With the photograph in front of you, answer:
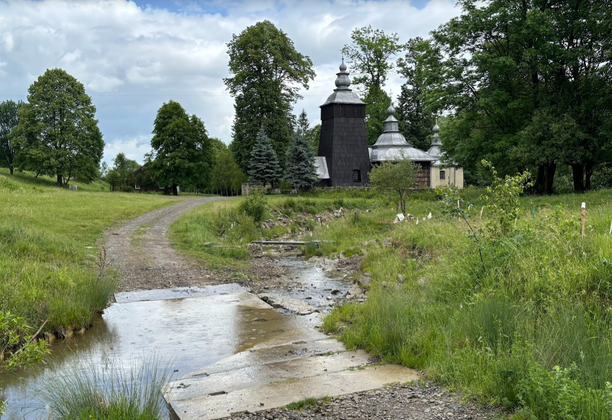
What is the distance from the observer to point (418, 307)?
8672 mm

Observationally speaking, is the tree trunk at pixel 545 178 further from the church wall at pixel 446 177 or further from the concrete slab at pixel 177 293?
the concrete slab at pixel 177 293

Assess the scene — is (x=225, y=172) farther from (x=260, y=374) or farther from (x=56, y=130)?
(x=260, y=374)

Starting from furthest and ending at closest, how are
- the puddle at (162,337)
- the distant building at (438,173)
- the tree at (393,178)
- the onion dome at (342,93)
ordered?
the distant building at (438,173), the onion dome at (342,93), the tree at (393,178), the puddle at (162,337)

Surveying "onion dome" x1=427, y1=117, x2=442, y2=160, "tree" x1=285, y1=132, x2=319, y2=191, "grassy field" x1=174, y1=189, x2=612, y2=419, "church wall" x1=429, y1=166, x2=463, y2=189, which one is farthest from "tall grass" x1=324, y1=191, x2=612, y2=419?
"onion dome" x1=427, y1=117, x2=442, y2=160

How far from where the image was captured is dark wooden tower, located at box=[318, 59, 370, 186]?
47375 millimetres

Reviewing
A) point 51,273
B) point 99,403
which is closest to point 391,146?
point 51,273

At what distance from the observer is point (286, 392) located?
613 cm

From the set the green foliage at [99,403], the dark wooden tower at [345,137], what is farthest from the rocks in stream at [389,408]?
the dark wooden tower at [345,137]

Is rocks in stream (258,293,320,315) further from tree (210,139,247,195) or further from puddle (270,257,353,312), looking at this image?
tree (210,139,247,195)

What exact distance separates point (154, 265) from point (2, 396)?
9042mm

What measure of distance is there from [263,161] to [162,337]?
36.6 metres

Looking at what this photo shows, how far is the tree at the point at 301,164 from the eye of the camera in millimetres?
43500

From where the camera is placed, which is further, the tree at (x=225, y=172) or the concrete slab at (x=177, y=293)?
the tree at (x=225, y=172)

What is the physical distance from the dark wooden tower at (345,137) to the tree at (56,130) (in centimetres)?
2301
